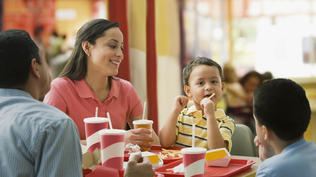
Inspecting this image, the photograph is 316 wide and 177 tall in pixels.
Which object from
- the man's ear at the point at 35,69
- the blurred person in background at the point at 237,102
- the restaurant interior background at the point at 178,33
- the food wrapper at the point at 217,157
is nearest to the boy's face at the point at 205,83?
the food wrapper at the point at 217,157

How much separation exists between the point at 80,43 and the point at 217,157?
1.11 meters

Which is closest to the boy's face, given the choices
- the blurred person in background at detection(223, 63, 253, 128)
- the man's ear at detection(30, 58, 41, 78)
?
the man's ear at detection(30, 58, 41, 78)

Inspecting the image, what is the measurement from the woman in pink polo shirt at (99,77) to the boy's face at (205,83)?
407 millimetres

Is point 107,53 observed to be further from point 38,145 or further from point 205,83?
point 38,145

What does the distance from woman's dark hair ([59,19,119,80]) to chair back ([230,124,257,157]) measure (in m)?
0.91

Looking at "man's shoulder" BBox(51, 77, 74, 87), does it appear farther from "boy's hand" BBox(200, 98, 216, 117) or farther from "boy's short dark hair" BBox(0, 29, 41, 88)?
"boy's short dark hair" BBox(0, 29, 41, 88)

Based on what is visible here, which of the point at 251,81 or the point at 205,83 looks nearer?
the point at 205,83

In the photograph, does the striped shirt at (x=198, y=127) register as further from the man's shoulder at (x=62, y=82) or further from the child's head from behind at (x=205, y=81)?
the man's shoulder at (x=62, y=82)

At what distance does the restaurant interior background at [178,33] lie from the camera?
3.33 m

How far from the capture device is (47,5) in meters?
3.73

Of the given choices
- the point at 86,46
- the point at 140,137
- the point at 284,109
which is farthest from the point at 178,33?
the point at 284,109

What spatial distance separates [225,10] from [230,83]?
1.91m

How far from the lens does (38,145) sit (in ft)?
2.55

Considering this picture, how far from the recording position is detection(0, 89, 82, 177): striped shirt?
781 millimetres
